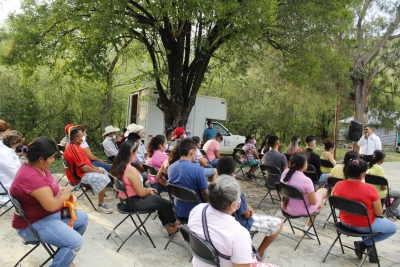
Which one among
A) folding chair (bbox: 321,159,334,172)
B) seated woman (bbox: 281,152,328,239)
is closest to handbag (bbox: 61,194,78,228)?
seated woman (bbox: 281,152,328,239)

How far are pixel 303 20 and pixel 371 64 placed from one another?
744 cm

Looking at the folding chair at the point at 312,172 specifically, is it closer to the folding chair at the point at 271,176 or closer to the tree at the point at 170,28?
the folding chair at the point at 271,176

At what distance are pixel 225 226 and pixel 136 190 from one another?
2.01 metres

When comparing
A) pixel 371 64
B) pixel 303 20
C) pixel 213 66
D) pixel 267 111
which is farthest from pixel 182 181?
pixel 267 111

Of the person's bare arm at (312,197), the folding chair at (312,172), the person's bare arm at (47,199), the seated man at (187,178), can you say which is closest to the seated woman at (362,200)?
the person's bare arm at (312,197)

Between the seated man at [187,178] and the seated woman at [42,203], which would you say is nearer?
the seated woman at [42,203]

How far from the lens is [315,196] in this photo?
412 centimetres

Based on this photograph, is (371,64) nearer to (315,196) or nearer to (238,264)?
(315,196)

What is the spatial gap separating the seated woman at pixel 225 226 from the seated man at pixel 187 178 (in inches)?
57.1

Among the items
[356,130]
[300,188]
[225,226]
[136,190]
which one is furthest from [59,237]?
[356,130]

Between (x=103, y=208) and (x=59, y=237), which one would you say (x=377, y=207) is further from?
(x=103, y=208)

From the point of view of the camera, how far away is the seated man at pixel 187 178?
12.5ft

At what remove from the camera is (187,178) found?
12.6 ft

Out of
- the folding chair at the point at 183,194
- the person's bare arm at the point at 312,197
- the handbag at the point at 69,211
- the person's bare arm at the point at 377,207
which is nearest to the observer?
the handbag at the point at 69,211
